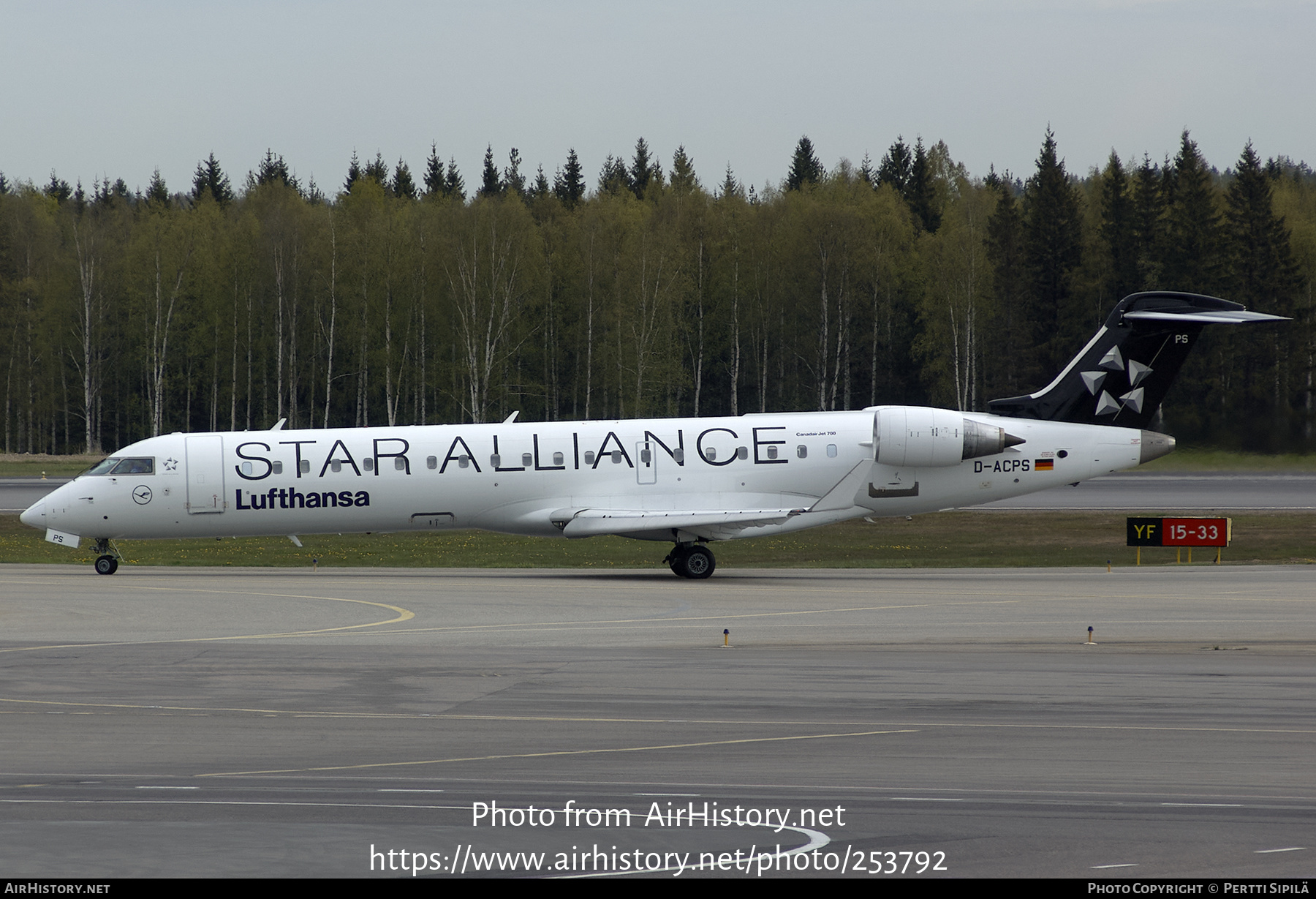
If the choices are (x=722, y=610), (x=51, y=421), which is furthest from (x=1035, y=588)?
(x=51, y=421)

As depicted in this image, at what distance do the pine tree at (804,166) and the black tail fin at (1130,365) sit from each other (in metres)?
91.6

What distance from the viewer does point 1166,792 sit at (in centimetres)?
1120

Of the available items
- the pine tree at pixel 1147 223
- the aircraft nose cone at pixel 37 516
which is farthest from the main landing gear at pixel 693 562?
the pine tree at pixel 1147 223

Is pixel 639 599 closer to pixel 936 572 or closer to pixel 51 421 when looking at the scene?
pixel 936 572

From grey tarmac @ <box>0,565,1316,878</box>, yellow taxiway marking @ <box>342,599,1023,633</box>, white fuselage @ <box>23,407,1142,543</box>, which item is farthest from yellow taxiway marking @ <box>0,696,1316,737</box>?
white fuselage @ <box>23,407,1142,543</box>

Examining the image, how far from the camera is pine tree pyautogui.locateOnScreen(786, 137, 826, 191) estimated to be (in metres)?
124

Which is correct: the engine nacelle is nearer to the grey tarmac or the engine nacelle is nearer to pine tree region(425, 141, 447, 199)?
the grey tarmac

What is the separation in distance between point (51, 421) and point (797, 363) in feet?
171

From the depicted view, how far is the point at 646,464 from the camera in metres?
32.0

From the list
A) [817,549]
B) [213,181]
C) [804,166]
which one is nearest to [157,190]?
[213,181]

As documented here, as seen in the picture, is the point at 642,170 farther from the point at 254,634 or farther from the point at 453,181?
the point at 254,634

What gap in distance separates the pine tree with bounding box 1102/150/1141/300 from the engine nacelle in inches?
1924

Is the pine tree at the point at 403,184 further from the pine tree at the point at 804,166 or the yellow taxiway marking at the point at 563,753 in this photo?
the yellow taxiway marking at the point at 563,753

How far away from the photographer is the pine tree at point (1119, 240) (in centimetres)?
7794
